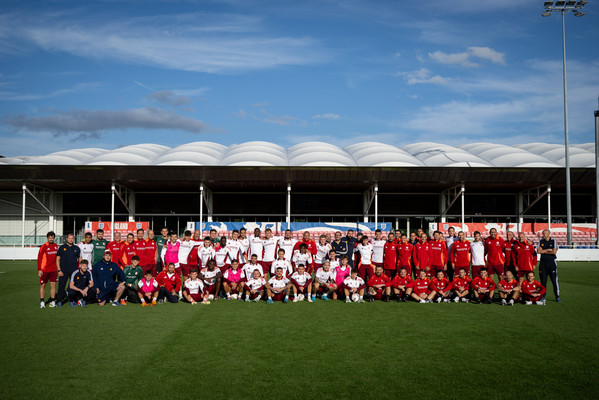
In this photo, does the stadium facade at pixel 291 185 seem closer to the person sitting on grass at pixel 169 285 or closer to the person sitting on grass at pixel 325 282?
the person sitting on grass at pixel 325 282

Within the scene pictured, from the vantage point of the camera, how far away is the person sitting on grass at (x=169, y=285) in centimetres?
1059

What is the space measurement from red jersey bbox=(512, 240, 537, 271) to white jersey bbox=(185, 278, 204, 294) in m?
7.58

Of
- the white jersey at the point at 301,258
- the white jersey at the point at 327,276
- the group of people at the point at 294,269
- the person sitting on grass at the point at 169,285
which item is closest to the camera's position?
the group of people at the point at 294,269

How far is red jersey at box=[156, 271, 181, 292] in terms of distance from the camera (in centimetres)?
1074

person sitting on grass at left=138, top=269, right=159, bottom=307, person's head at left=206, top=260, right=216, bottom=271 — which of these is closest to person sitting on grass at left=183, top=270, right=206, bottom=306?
person's head at left=206, top=260, right=216, bottom=271

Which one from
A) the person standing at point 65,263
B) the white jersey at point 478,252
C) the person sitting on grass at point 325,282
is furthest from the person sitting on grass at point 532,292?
the person standing at point 65,263

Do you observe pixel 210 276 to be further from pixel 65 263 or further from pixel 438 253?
pixel 438 253

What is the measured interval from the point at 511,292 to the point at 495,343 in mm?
4270

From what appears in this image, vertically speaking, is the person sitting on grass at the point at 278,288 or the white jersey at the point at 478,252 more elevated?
the white jersey at the point at 478,252

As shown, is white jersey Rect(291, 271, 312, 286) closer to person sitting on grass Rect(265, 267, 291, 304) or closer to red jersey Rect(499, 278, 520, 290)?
person sitting on grass Rect(265, 267, 291, 304)

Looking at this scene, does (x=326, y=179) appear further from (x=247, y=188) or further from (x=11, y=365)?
(x=11, y=365)

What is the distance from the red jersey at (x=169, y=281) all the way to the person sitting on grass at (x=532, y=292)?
793cm

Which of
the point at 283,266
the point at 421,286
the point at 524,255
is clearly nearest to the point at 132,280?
the point at 283,266

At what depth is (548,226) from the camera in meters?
31.6
